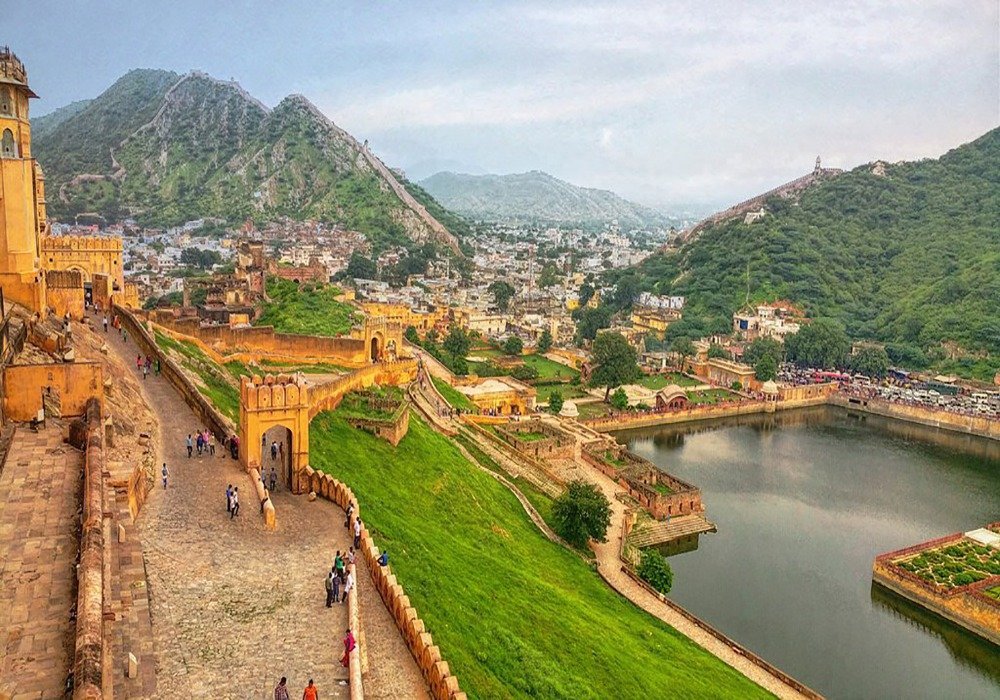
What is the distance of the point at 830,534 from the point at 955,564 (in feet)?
19.3

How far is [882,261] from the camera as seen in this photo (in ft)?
338

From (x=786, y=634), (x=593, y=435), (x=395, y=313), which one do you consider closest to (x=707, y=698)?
(x=786, y=634)

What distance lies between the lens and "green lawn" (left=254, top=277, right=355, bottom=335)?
42031 millimetres

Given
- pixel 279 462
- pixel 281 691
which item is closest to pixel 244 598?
pixel 281 691

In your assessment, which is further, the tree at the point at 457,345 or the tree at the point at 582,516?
the tree at the point at 457,345

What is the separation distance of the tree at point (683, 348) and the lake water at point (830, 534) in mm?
13845

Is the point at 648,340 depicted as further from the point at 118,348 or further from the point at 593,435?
the point at 118,348

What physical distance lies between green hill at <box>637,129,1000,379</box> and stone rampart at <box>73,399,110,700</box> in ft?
242

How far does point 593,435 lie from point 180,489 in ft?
107

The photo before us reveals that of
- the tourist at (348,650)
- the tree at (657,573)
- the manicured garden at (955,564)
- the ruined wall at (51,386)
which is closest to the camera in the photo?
the tourist at (348,650)

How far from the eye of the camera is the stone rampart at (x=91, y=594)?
7.64m

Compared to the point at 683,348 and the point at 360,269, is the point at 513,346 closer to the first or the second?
the point at 683,348

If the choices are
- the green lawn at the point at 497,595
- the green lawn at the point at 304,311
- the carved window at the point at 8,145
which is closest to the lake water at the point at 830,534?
the green lawn at the point at 497,595

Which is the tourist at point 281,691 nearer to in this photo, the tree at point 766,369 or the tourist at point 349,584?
the tourist at point 349,584
